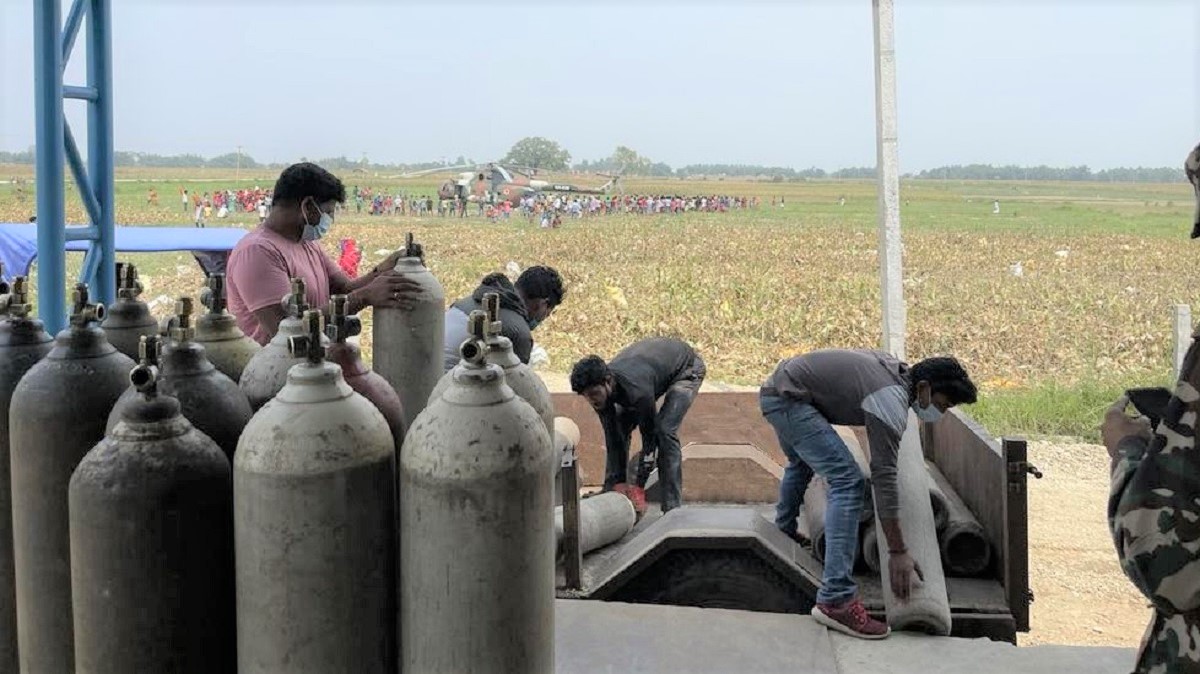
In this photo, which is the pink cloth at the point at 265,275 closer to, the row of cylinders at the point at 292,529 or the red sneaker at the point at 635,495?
the row of cylinders at the point at 292,529

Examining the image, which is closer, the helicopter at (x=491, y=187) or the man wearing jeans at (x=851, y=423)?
the man wearing jeans at (x=851, y=423)

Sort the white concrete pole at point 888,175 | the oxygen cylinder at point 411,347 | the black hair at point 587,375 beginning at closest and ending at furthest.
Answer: the oxygen cylinder at point 411,347, the black hair at point 587,375, the white concrete pole at point 888,175

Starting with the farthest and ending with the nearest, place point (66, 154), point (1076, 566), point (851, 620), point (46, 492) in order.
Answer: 1. point (1076, 566)
2. point (66, 154)
3. point (851, 620)
4. point (46, 492)

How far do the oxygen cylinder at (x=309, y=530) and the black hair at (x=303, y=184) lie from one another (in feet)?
8.07

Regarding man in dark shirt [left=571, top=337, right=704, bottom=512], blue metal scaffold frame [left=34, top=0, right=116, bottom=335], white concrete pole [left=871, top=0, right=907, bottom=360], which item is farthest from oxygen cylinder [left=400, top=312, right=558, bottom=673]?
white concrete pole [left=871, top=0, right=907, bottom=360]

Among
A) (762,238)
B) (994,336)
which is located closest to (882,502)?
(994,336)

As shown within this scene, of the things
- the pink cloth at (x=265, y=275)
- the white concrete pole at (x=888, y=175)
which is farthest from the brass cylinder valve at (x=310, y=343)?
the white concrete pole at (x=888, y=175)

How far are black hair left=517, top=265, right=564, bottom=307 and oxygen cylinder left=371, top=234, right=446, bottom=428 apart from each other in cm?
295

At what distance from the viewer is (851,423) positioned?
521 cm

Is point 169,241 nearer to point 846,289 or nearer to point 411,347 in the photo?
point 411,347

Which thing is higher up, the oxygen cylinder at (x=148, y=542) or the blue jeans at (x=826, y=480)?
the oxygen cylinder at (x=148, y=542)

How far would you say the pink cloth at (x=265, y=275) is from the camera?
4.11m

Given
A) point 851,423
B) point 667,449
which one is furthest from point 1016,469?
point 667,449

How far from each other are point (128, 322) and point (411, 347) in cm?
73
